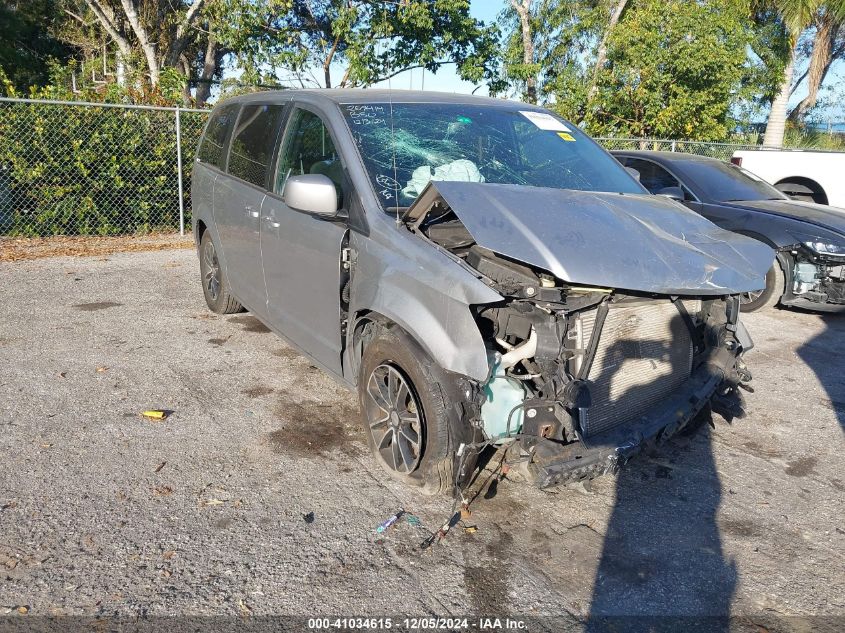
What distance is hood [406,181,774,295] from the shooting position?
2963 mm

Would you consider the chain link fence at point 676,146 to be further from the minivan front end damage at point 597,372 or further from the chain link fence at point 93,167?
the minivan front end damage at point 597,372

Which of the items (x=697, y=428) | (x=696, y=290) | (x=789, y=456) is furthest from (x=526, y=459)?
(x=789, y=456)

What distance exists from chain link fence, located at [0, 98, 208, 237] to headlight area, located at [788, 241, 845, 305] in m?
8.39

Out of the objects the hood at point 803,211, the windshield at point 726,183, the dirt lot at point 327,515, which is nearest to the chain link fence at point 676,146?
the windshield at point 726,183

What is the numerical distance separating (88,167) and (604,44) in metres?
12.9

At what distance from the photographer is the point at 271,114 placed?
4.86m

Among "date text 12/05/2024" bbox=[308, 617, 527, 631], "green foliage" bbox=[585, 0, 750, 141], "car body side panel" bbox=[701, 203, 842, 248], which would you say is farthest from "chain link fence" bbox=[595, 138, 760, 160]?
"date text 12/05/2024" bbox=[308, 617, 527, 631]

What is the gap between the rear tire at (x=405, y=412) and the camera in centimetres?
319

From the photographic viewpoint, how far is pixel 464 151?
4098 millimetres

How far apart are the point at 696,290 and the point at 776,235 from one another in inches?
189

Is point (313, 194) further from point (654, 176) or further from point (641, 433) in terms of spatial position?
point (654, 176)

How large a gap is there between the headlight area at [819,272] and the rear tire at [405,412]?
17.6ft

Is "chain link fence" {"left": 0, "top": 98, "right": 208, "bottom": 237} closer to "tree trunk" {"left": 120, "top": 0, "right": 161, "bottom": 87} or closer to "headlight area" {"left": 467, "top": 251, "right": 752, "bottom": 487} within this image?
"tree trunk" {"left": 120, "top": 0, "right": 161, "bottom": 87}

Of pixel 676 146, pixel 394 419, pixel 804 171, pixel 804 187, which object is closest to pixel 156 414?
pixel 394 419
